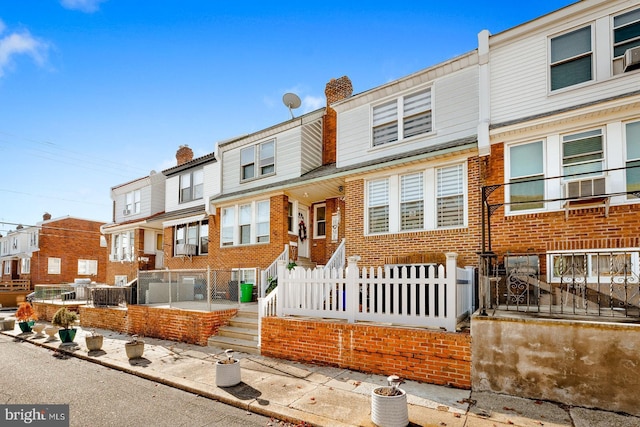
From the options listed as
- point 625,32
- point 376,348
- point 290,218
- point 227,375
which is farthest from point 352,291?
point 625,32

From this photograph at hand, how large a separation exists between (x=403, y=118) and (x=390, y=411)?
8.76 m

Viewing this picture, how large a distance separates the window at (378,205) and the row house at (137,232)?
13.9 m

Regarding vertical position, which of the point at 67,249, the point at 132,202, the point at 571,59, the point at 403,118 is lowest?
the point at 67,249

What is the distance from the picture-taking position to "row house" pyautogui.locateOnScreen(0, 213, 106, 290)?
32688 millimetres

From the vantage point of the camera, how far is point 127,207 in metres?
23.1

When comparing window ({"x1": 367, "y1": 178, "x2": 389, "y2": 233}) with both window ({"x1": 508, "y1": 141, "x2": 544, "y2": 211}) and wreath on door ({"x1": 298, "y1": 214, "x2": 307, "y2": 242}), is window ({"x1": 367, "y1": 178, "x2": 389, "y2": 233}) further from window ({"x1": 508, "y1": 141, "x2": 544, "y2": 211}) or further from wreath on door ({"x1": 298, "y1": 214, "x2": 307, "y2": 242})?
wreath on door ({"x1": 298, "y1": 214, "x2": 307, "y2": 242})

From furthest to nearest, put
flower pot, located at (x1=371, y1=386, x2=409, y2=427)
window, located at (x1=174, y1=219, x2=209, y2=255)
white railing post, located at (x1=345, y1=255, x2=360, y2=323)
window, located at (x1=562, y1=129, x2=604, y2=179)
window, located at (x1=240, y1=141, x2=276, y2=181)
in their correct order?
window, located at (x1=174, y1=219, x2=209, y2=255) < window, located at (x1=240, y1=141, x2=276, y2=181) < window, located at (x1=562, y1=129, x2=604, y2=179) < white railing post, located at (x1=345, y1=255, x2=360, y2=323) < flower pot, located at (x1=371, y1=386, x2=409, y2=427)

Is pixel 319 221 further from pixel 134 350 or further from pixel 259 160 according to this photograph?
pixel 134 350

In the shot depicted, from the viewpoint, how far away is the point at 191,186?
18.7m

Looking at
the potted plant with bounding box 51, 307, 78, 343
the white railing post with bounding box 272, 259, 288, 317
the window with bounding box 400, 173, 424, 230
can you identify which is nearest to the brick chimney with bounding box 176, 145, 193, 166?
the potted plant with bounding box 51, 307, 78, 343

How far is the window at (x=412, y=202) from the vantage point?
10.3 meters

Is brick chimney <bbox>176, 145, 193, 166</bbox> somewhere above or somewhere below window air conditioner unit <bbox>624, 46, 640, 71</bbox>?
above

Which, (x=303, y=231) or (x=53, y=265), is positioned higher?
(x=303, y=231)

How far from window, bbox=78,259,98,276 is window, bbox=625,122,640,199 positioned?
134 feet
